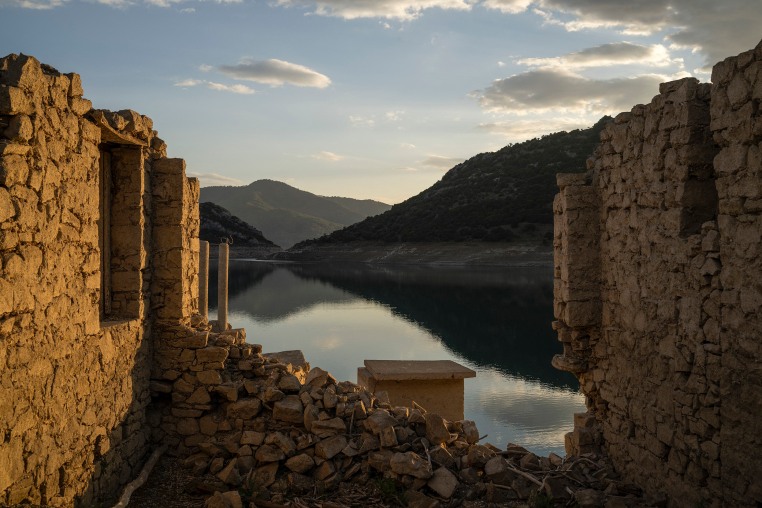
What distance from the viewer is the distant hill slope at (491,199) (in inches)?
1941

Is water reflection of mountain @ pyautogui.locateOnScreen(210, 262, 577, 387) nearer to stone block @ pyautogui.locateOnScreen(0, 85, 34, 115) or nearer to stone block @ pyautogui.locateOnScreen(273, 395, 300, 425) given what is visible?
stone block @ pyautogui.locateOnScreen(273, 395, 300, 425)

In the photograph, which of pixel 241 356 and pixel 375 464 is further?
pixel 241 356

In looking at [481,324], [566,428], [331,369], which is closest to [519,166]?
[481,324]

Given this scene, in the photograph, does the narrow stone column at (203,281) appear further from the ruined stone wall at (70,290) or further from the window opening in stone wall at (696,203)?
the window opening in stone wall at (696,203)

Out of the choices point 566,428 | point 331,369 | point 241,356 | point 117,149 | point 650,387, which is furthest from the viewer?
point 331,369

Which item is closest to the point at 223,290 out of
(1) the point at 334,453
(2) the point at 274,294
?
(1) the point at 334,453

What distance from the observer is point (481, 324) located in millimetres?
28547

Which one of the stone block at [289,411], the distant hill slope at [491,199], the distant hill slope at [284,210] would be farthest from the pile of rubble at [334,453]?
the distant hill slope at [284,210]

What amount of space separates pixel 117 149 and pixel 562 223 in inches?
178

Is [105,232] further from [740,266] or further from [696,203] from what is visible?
[740,266]

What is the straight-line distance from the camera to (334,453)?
6.16 metres

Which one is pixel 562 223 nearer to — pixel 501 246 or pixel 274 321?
pixel 274 321

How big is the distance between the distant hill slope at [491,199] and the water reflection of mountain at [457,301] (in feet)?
14.9

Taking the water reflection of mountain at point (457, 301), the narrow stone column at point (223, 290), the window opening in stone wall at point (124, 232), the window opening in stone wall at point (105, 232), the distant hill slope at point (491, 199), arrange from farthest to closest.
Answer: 1. the distant hill slope at point (491, 199)
2. the water reflection of mountain at point (457, 301)
3. the narrow stone column at point (223, 290)
4. the window opening in stone wall at point (124, 232)
5. the window opening in stone wall at point (105, 232)
